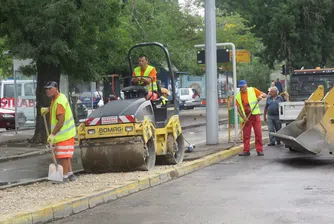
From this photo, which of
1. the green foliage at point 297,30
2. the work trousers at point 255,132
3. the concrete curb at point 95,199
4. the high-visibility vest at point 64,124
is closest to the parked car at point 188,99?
the green foliage at point 297,30

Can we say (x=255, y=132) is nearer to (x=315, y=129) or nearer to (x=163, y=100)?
(x=315, y=129)

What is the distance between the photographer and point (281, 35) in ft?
135

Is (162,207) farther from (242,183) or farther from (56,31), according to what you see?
(56,31)

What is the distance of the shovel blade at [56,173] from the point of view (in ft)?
34.2

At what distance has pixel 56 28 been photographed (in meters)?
16.9

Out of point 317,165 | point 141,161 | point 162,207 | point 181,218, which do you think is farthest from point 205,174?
point 181,218

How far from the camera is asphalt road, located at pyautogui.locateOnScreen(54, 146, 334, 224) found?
310 inches

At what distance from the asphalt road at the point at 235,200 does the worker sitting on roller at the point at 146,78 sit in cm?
176

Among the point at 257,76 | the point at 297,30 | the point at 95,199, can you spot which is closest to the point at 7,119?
the point at 95,199

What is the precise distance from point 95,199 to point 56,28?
28.2ft

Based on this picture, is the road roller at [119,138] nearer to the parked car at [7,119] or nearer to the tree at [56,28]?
the tree at [56,28]

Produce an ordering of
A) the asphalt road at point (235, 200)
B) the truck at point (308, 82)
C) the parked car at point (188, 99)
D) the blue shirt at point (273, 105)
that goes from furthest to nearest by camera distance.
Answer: the parked car at point (188, 99)
the truck at point (308, 82)
the blue shirt at point (273, 105)
the asphalt road at point (235, 200)

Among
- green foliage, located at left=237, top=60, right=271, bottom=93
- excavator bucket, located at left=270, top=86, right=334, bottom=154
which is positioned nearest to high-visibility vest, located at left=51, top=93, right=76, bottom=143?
excavator bucket, located at left=270, top=86, right=334, bottom=154

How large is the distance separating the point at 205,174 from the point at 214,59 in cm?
554
